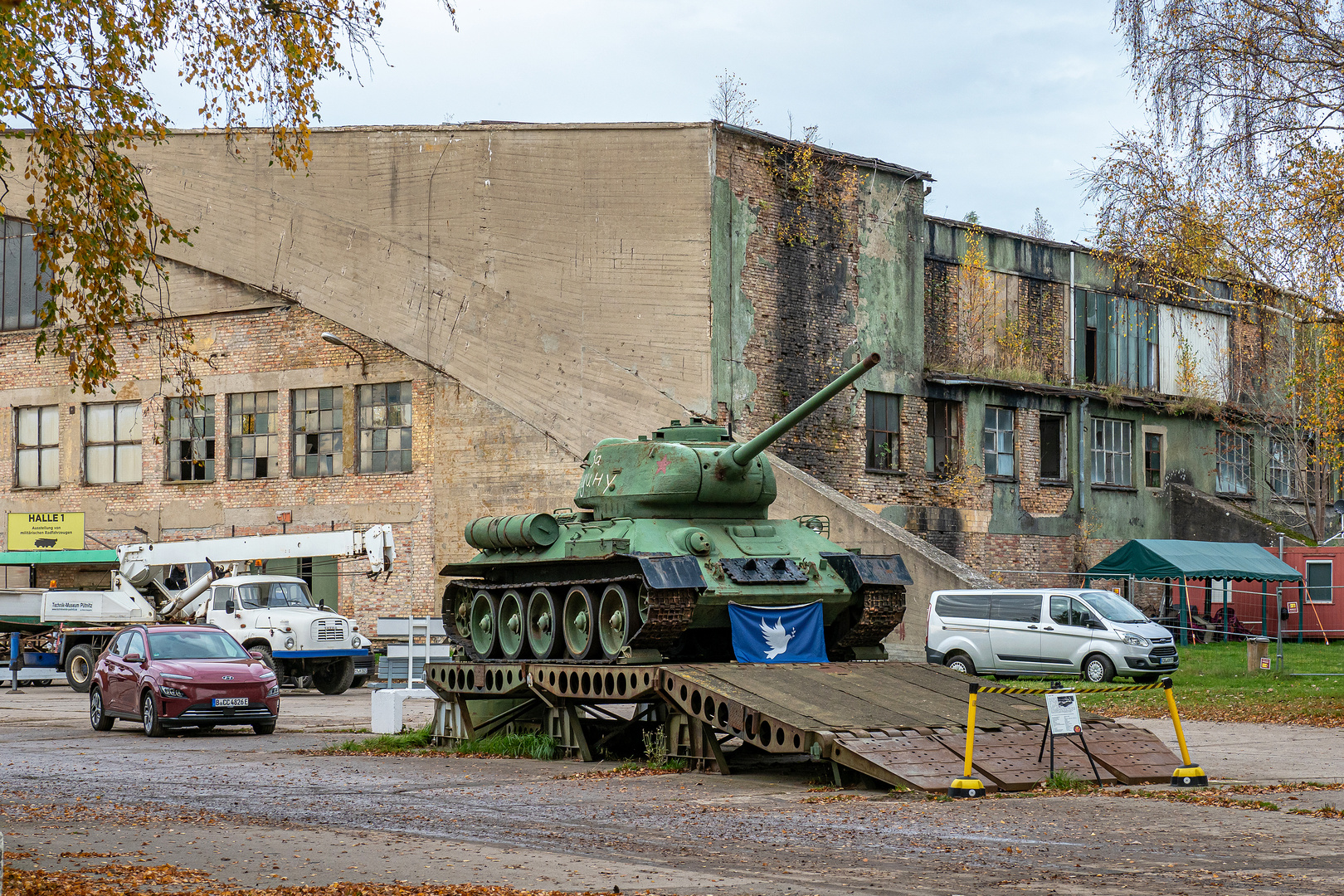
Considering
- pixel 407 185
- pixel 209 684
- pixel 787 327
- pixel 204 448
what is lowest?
pixel 209 684

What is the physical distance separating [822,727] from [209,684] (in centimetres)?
933

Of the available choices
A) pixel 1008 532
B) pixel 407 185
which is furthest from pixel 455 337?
pixel 1008 532

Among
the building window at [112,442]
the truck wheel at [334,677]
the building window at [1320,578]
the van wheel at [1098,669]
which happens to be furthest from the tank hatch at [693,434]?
the building window at [112,442]

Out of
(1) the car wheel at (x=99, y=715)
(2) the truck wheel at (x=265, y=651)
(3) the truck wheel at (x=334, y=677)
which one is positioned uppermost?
(2) the truck wheel at (x=265, y=651)

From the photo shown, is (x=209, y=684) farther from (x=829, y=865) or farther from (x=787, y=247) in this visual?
(x=787, y=247)

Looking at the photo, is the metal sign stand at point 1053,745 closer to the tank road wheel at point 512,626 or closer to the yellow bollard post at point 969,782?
the yellow bollard post at point 969,782

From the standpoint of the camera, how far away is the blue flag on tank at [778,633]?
16.2 m

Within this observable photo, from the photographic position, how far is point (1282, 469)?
44750mm

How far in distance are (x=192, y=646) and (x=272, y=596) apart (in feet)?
26.6

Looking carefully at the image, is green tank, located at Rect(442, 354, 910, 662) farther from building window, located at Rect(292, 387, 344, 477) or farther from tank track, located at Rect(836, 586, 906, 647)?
building window, located at Rect(292, 387, 344, 477)

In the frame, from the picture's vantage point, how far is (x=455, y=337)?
3253cm

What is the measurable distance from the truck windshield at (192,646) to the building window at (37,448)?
20733mm

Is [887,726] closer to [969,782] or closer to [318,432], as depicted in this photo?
[969,782]

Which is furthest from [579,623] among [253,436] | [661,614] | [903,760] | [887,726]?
[253,436]
